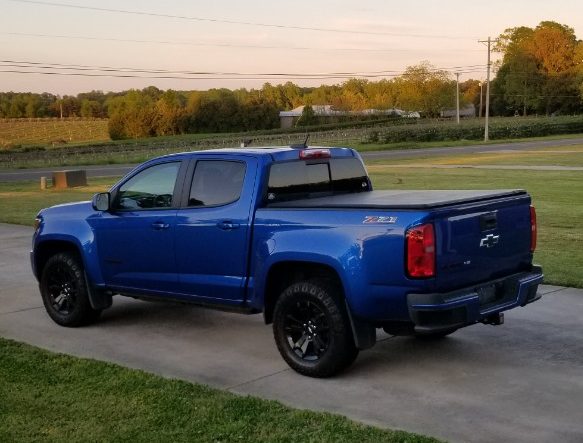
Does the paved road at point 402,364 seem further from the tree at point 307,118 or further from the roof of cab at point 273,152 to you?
the tree at point 307,118

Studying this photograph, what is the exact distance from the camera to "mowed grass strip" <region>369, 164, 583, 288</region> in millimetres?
10905

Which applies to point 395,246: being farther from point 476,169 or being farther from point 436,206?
point 476,169

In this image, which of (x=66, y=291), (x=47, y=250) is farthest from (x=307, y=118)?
(x=66, y=291)

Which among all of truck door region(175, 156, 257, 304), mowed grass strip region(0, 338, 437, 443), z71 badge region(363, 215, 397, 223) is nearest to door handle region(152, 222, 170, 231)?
truck door region(175, 156, 257, 304)

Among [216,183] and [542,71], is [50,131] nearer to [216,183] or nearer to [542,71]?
[542,71]

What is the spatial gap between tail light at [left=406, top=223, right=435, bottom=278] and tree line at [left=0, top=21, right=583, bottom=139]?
4023 inches

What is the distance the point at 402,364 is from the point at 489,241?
122 centimetres

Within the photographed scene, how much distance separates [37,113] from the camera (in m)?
118

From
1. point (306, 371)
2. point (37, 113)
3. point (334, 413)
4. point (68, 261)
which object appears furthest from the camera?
point (37, 113)

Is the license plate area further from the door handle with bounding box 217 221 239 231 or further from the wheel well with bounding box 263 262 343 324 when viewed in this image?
the door handle with bounding box 217 221 239 231

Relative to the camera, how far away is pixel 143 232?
24.9 ft

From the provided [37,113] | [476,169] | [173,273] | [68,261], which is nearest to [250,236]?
[173,273]

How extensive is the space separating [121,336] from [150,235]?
1036mm

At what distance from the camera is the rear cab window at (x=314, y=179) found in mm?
6957
